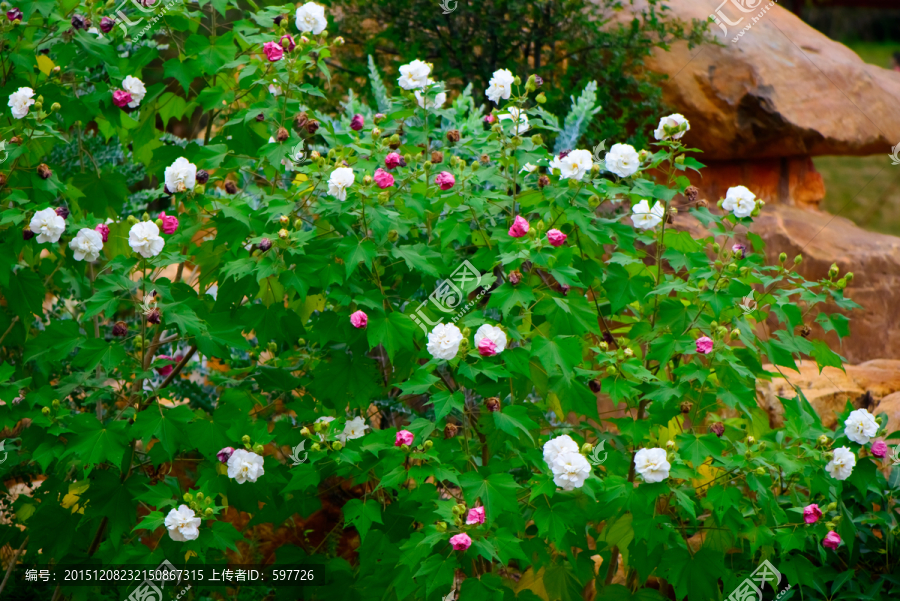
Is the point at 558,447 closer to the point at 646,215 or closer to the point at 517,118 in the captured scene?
the point at 646,215

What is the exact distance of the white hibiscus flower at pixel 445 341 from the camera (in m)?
2.32

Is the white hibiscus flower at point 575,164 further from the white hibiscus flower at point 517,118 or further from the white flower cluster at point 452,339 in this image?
the white flower cluster at point 452,339

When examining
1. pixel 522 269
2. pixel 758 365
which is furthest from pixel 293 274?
pixel 758 365

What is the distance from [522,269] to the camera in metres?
2.88

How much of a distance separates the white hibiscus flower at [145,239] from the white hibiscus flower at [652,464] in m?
1.56

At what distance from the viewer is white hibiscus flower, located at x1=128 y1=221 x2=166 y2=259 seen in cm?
251

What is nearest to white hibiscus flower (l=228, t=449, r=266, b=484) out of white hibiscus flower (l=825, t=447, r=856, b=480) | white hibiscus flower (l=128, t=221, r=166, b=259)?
white hibiscus flower (l=128, t=221, r=166, b=259)

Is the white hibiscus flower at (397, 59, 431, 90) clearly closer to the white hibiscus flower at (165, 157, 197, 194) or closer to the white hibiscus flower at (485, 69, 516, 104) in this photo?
the white hibiscus flower at (485, 69, 516, 104)

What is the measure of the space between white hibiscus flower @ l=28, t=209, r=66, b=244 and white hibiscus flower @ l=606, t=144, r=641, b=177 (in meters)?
1.77

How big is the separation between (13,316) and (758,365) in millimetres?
2665

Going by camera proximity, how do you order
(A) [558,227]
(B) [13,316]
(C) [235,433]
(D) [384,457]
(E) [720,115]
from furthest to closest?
(E) [720,115] < (B) [13,316] < (A) [558,227] < (C) [235,433] < (D) [384,457]

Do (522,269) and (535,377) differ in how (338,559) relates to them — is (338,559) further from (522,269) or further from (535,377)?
(522,269)

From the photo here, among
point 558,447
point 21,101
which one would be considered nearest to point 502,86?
point 558,447

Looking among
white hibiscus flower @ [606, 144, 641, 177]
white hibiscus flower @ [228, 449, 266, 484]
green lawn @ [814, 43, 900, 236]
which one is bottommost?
green lawn @ [814, 43, 900, 236]
